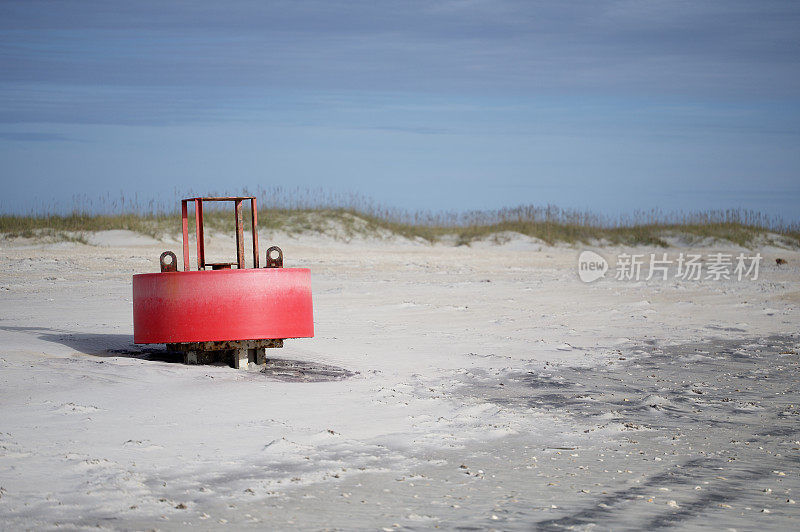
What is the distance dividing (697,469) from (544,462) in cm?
87

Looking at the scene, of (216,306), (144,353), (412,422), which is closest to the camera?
(412,422)

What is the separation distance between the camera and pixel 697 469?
5.38m

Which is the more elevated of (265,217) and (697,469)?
(265,217)

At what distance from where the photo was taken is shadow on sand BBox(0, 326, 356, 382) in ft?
26.4

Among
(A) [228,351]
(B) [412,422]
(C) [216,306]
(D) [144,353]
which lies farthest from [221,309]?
(B) [412,422]

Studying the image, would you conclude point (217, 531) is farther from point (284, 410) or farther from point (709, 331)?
point (709, 331)

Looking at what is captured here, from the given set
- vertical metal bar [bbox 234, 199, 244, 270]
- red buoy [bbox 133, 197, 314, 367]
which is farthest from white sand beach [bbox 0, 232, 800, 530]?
vertical metal bar [bbox 234, 199, 244, 270]

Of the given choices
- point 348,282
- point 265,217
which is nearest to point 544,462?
point 348,282

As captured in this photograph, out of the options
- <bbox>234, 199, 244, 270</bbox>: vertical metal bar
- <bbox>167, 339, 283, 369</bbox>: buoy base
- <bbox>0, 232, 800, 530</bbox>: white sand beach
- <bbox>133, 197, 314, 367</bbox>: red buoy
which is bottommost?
<bbox>0, 232, 800, 530</bbox>: white sand beach

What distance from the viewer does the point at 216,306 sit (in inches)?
303

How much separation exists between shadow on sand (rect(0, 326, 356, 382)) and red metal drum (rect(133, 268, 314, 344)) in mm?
404

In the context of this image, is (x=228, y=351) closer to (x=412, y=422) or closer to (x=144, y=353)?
(x=144, y=353)

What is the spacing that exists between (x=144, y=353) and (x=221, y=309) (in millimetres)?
1331

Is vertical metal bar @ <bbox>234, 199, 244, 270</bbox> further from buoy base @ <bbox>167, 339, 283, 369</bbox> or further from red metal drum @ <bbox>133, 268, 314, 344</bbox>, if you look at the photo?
buoy base @ <bbox>167, 339, 283, 369</bbox>
